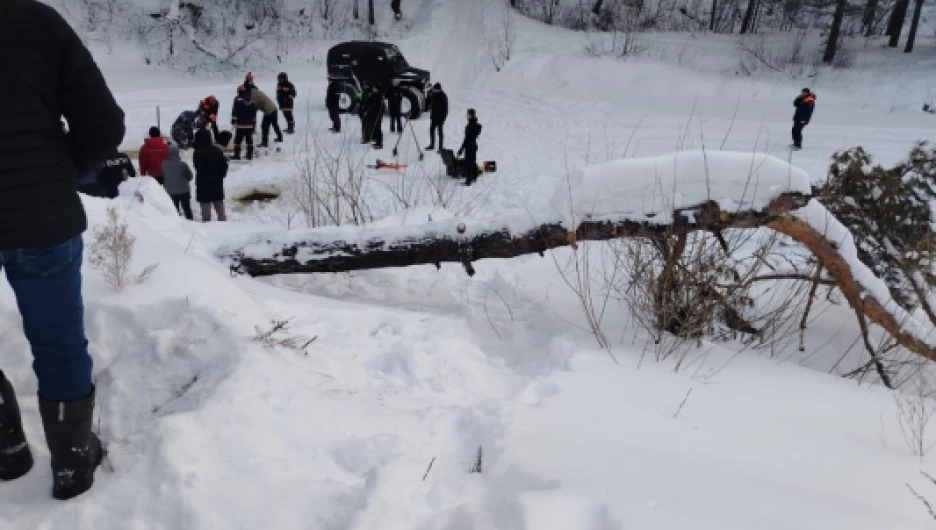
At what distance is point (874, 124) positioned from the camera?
1574 centimetres

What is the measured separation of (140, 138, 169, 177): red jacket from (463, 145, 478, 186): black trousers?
486 cm

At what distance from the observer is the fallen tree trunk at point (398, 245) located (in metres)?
4.70

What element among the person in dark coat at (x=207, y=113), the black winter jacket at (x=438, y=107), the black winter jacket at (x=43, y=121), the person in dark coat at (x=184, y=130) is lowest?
the person in dark coat at (x=184, y=130)

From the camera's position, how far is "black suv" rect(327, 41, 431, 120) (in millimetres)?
15797

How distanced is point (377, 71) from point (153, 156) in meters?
8.47

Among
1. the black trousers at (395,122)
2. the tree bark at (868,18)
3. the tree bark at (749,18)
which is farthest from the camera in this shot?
the tree bark at (749,18)

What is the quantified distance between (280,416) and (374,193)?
8630 mm

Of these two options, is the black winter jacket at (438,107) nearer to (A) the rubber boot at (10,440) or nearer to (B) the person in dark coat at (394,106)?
(B) the person in dark coat at (394,106)

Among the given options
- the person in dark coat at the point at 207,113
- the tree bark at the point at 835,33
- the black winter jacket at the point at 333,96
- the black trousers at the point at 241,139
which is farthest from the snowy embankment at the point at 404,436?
the tree bark at the point at 835,33

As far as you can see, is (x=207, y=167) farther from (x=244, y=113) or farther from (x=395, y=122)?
(x=395, y=122)

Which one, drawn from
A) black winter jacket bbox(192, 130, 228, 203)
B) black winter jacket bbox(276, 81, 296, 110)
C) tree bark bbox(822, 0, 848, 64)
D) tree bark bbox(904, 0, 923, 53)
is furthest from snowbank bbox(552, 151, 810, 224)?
tree bark bbox(904, 0, 923, 53)

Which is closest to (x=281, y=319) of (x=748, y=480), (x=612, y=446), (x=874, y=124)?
(x=612, y=446)

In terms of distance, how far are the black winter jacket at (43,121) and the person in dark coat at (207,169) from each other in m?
7.05

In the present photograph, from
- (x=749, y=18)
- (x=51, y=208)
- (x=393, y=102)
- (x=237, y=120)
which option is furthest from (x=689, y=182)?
(x=749, y=18)
